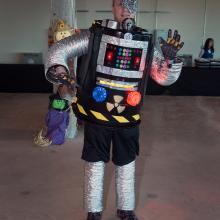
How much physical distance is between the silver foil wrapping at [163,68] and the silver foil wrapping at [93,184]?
57 centimetres

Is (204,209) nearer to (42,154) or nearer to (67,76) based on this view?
(67,76)

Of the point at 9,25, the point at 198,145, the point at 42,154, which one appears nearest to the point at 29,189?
the point at 42,154

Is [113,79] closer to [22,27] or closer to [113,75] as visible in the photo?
[113,75]

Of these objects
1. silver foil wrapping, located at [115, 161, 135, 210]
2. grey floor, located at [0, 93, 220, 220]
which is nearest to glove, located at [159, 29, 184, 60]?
silver foil wrapping, located at [115, 161, 135, 210]

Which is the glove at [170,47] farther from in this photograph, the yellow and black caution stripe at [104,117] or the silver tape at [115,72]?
the yellow and black caution stripe at [104,117]

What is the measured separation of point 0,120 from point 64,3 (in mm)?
1624

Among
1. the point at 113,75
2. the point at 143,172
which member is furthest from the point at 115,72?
the point at 143,172

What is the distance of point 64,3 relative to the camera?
405 centimetres

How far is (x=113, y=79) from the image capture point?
215 cm

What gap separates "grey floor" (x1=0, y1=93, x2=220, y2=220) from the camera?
262cm

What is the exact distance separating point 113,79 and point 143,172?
1.31 metres

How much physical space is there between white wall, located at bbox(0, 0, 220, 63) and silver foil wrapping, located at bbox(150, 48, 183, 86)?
16.2 feet

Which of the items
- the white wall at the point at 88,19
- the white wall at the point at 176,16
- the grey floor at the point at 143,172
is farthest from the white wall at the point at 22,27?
the grey floor at the point at 143,172

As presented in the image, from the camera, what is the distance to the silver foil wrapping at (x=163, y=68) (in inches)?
89.0
